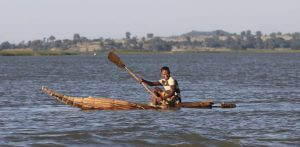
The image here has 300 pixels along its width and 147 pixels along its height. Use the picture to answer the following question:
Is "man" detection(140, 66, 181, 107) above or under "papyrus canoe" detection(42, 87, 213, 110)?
above

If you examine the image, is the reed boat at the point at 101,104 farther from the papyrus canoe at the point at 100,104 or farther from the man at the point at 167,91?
the man at the point at 167,91

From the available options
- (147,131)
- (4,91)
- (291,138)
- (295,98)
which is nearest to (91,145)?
(147,131)

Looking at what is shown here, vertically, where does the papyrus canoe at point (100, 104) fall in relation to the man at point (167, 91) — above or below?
below

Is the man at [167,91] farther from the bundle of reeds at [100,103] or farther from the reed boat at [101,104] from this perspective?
the bundle of reeds at [100,103]

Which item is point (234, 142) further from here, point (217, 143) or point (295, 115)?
→ point (295, 115)

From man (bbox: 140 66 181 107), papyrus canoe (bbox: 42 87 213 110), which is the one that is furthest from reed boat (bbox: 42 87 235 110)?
man (bbox: 140 66 181 107)

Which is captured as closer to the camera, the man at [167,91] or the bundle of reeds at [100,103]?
the man at [167,91]

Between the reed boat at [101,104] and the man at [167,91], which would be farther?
the reed boat at [101,104]

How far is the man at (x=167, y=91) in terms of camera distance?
1009 inches

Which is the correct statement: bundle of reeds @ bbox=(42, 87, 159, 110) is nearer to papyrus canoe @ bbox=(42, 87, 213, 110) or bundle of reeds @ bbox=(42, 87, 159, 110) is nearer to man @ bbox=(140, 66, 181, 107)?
papyrus canoe @ bbox=(42, 87, 213, 110)

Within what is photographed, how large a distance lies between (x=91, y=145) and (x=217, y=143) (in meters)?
3.13

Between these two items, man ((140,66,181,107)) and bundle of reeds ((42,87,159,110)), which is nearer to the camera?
man ((140,66,181,107))

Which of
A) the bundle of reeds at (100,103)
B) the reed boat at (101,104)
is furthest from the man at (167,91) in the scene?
the bundle of reeds at (100,103)

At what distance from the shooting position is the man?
2564 cm
